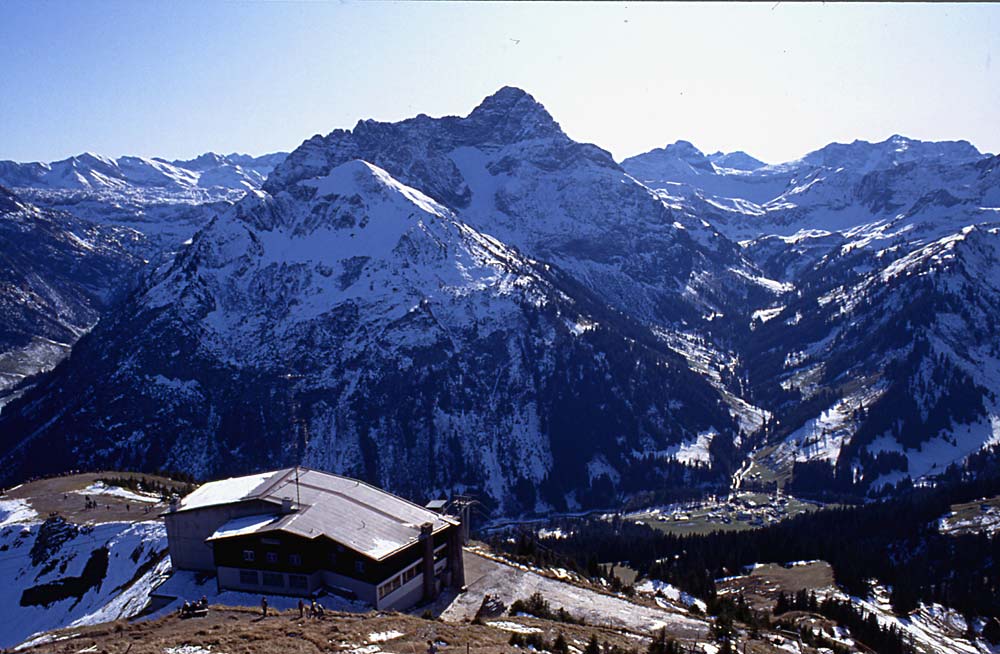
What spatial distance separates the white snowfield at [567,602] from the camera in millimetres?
60500

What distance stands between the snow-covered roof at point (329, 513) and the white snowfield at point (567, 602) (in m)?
6.49

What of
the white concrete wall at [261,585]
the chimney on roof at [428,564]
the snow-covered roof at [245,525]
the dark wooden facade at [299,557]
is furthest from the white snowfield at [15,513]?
the chimney on roof at [428,564]

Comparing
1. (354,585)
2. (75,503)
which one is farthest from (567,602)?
(75,503)

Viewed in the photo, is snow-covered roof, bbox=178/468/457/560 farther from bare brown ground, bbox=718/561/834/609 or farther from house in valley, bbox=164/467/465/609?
bare brown ground, bbox=718/561/834/609

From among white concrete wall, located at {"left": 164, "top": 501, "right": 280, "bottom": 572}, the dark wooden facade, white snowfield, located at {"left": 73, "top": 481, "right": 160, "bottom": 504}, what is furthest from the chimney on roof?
white snowfield, located at {"left": 73, "top": 481, "right": 160, "bottom": 504}

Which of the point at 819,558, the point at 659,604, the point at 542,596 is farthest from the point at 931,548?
the point at 542,596

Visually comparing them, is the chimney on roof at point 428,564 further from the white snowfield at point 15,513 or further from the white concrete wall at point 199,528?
the white snowfield at point 15,513

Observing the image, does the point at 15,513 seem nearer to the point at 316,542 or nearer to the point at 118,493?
the point at 118,493

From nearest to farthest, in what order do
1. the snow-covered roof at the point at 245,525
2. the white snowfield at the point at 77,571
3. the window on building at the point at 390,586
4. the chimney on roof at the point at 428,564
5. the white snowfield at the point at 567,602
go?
1. the window on building at the point at 390,586
2. the snow-covered roof at the point at 245,525
3. the white snowfield at the point at 567,602
4. the chimney on roof at the point at 428,564
5. the white snowfield at the point at 77,571

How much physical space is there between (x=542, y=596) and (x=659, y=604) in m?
12.9

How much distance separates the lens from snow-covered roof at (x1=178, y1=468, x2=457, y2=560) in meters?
59.3

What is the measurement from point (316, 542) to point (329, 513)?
4755 millimetres

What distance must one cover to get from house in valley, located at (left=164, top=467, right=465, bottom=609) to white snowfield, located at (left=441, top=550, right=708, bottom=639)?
2.87 metres

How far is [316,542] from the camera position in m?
58.7
